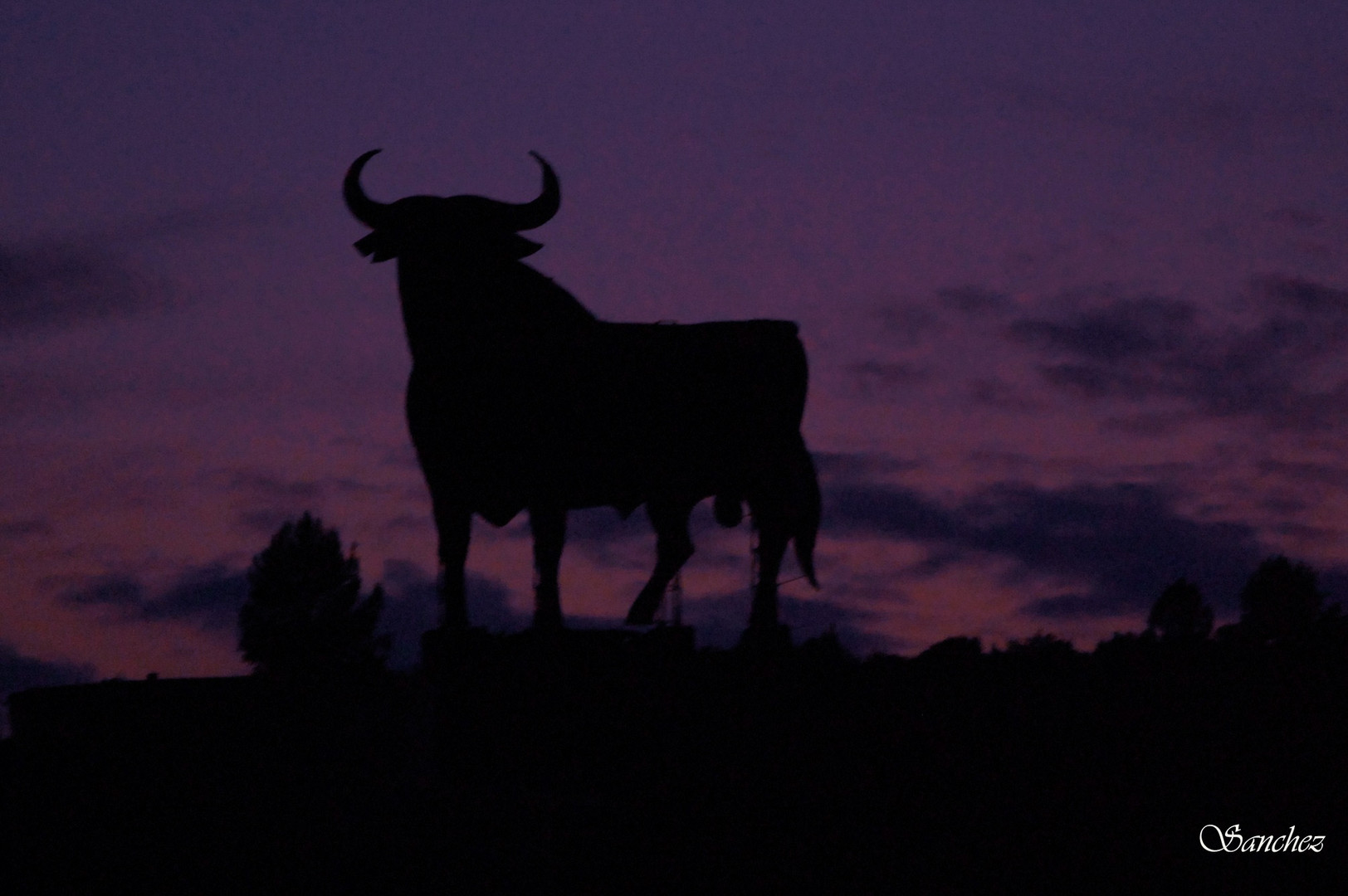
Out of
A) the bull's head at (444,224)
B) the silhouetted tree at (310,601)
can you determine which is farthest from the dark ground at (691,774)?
the silhouetted tree at (310,601)

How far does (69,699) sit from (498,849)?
3.00m

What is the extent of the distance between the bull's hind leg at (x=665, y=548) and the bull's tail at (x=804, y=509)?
0.70m

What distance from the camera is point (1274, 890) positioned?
24.6 ft

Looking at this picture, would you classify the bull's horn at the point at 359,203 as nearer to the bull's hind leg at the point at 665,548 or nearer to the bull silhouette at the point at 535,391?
the bull silhouette at the point at 535,391

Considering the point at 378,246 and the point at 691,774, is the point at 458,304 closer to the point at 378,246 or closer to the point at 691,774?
the point at 378,246

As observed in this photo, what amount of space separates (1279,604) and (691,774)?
6071 millimetres

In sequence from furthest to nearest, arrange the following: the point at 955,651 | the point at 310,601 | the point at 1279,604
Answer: the point at 310,601
the point at 1279,604
the point at 955,651

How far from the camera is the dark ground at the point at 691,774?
786 cm

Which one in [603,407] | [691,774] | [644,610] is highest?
[603,407]

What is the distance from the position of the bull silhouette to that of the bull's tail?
433mm

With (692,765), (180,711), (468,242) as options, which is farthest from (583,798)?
(468,242)

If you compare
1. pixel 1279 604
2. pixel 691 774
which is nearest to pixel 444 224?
pixel 691 774

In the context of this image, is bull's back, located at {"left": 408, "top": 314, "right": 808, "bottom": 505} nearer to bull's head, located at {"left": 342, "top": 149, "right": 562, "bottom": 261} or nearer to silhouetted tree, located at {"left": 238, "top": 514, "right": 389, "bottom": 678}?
bull's head, located at {"left": 342, "top": 149, "right": 562, "bottom": 261}

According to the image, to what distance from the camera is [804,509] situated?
12062mm
